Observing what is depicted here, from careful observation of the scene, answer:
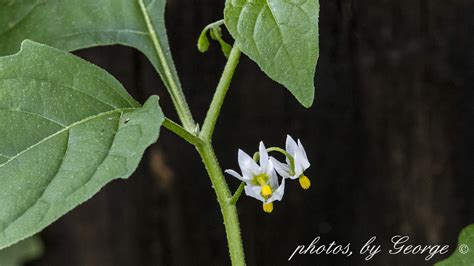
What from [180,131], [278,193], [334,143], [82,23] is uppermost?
[82,23]

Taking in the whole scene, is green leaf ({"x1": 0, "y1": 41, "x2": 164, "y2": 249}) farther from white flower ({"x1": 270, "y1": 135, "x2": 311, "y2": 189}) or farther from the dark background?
the dark background

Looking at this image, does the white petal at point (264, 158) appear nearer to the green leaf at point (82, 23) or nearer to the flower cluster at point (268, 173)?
the flower cluster at point (268, 173)

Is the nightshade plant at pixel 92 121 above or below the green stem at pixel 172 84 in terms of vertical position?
above

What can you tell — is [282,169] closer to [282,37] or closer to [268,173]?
[268,173]

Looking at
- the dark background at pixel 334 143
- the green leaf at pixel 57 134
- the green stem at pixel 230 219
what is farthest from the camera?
the dark background at pixel 334 143

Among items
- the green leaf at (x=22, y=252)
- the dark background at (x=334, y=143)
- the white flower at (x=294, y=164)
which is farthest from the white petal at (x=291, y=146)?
the green leaf at (x=22, y=252)

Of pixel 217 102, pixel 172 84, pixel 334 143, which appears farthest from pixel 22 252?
pixel 217 102
